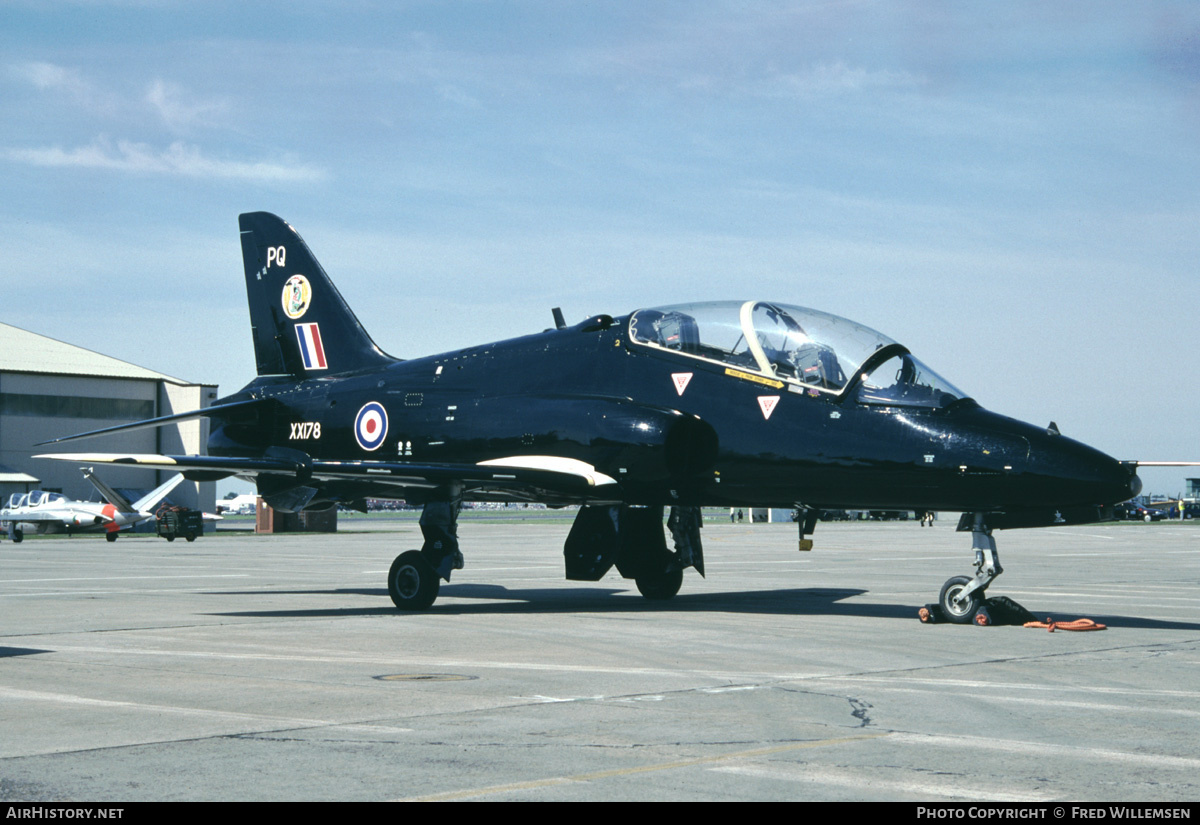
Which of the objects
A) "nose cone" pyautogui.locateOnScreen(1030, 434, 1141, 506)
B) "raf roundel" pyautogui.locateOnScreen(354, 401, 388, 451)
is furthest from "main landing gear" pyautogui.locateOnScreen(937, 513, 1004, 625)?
"raf roundel" pyautogui.locateOnScreen(354, 401, 388, 451)

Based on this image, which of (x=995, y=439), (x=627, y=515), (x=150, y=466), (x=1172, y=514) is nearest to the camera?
(x=995, y=439)

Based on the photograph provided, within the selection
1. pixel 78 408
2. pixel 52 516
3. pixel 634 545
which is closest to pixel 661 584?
pixel 634 545

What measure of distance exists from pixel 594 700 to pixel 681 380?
775 centimetres

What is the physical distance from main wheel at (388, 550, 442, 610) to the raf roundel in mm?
2896

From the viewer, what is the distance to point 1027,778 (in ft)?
21.0

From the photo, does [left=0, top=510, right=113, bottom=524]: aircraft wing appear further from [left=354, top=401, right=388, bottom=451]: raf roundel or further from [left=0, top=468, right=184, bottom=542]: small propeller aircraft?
[left=354, top=401, right=388, bottom=451]: raf roundel

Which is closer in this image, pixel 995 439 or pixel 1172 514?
pixel 995 439

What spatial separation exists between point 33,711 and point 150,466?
8.71 m

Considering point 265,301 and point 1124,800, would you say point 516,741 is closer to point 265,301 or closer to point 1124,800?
point 1124,800

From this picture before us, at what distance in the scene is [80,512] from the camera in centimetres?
5516

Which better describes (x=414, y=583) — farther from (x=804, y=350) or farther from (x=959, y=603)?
(x=959, y=603)

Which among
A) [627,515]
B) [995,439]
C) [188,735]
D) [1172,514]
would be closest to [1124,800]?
[188,735]

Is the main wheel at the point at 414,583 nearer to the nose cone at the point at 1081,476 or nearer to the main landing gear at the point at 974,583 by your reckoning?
the main landing gear at the point at 974,583

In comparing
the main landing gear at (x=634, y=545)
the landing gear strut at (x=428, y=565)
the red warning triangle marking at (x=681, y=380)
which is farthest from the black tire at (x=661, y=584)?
the red warning triangle marking at (x=681, y=380)
